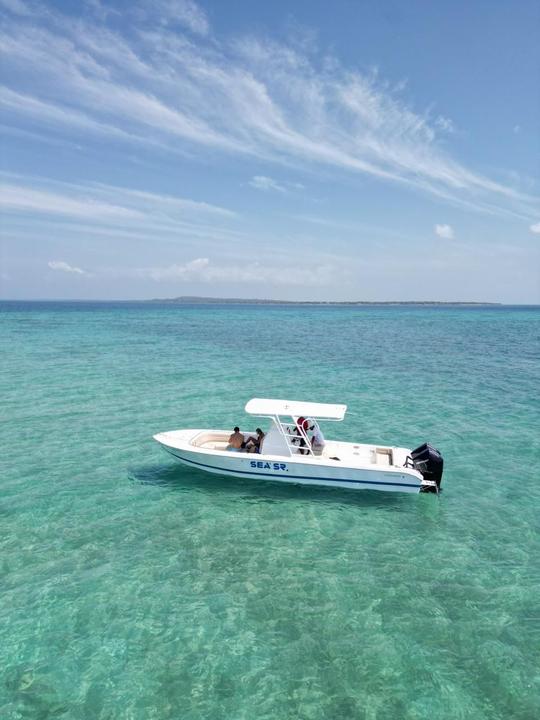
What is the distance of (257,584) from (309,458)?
527cm

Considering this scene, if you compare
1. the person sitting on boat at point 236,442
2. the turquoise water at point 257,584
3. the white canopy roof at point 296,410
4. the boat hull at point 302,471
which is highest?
the white canopy roof at point 296,410

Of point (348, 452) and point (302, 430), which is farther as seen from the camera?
point (348, 452)

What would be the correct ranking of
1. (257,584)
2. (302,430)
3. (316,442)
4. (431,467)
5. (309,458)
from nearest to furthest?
(257,584) → (431,467) → (309,458) → (302,430) → (316,442)

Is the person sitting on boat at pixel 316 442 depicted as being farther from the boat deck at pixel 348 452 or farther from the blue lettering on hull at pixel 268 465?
the blue lettering on hull at pixel 268 465

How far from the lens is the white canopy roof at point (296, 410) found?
1568cm

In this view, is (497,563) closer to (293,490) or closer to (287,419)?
(293,490)

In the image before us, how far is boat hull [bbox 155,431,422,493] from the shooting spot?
14701 mm

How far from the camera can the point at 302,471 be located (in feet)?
49.8

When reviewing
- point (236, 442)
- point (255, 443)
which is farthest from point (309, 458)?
point (236, 442)

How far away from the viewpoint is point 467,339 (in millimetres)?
68938

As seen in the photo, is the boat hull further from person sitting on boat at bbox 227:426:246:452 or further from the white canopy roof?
the white canopy roof

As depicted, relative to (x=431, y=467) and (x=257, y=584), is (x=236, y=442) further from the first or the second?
(x=431, y=467)

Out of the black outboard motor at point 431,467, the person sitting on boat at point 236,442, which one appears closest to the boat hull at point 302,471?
the black outboard motor at point 431,467

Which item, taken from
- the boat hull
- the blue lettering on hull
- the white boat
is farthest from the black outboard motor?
the blue lettering on hull
